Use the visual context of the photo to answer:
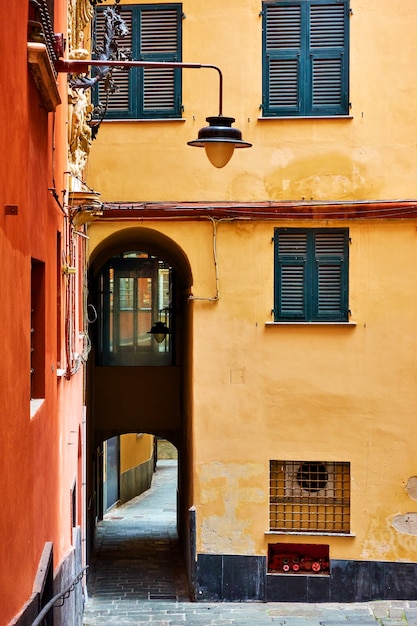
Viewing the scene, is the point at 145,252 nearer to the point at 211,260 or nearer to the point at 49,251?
the point at 211,260

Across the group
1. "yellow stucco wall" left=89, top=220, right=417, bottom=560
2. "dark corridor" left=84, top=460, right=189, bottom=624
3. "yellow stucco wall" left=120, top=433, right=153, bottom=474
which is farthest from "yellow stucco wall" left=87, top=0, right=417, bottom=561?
"yellow stucco wall" left=120, top=433, right=153, bottom=474

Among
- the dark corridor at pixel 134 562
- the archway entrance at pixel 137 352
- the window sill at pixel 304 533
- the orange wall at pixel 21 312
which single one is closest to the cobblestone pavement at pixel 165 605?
the dark corridor at pixel 134 562

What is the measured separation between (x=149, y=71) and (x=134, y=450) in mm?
17152

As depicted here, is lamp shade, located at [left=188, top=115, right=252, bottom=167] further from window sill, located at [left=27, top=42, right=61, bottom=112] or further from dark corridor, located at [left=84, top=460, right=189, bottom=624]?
dark corridor, located at [left=84, top=460, right=189, bottom=624]

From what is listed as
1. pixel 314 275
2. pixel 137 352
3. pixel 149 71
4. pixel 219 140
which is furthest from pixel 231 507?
pixel 219 140

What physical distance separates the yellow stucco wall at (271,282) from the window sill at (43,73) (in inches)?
325

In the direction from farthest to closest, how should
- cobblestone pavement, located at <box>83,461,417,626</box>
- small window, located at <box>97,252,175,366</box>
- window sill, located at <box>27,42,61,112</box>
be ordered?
small window, located at <box>97,252,175,366</box>
cobblestone pavement, located at <box>83,461,417,626</box>
window sill, located at <box>27,42,61,112</box>

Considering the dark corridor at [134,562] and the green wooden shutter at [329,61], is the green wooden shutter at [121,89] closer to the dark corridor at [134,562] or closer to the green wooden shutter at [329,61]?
the green wooden shutter at [329,61]

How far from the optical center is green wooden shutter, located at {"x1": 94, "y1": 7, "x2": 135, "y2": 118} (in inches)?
690

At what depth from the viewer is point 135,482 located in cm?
3262

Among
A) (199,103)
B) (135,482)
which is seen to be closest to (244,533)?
(199,103)

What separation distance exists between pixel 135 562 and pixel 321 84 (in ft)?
30.6

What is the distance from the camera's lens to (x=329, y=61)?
17.3m

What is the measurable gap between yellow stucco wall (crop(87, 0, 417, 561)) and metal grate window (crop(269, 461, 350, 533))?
22cm
